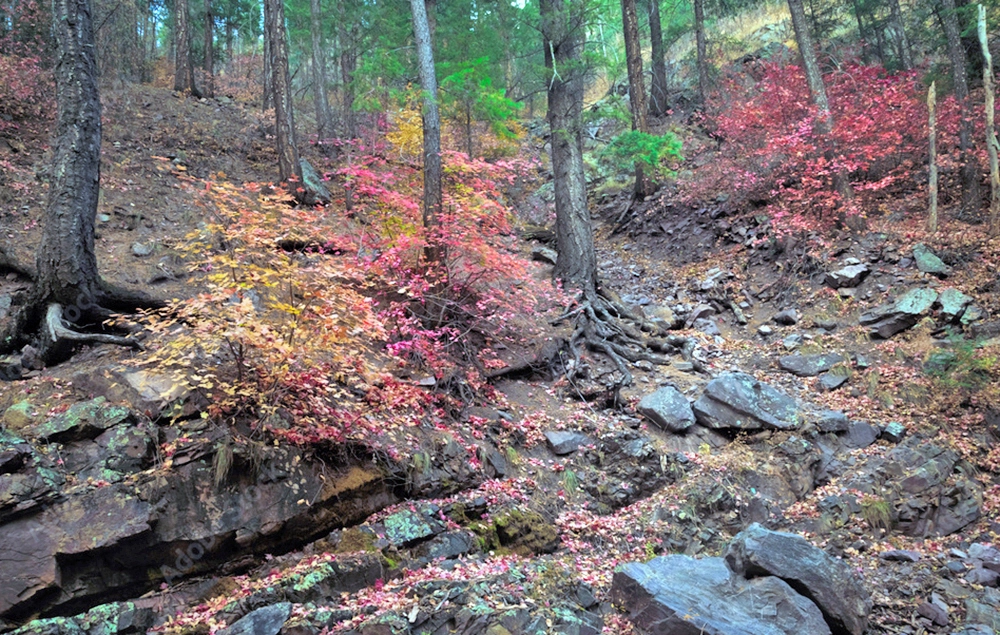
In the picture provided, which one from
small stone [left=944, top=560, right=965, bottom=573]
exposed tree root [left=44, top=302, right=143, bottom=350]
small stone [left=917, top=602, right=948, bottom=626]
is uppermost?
exposed tree root [left=44, top=302, right=143, bottom=350]

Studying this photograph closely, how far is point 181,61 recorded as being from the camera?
1853 cm

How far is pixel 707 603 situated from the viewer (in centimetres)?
482

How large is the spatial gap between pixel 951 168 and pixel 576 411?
11.2 m

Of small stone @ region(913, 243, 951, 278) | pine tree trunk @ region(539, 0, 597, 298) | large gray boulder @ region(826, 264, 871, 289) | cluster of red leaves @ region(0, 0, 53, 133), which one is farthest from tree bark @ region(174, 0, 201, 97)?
small stone @ region(913, 243, 951, 278)

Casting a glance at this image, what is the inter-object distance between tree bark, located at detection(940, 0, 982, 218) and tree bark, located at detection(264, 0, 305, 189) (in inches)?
594

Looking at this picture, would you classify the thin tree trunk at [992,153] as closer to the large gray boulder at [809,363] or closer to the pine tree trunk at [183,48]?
the large gray boulder at [809,363]

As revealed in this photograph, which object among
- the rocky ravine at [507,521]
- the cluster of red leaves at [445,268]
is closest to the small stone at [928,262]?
the rocky ravine at [507,521]

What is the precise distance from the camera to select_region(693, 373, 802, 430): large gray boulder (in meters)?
8.38

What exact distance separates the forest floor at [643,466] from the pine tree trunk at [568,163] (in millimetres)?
1497

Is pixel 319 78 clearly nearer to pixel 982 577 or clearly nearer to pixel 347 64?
pixel 347 64

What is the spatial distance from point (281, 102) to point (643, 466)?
1178 centimetres

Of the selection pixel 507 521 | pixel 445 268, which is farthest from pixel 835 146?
pixel 507 521

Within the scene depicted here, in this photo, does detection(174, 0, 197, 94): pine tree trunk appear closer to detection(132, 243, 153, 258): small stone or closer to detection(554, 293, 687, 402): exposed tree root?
detection(132, 243, 153, 258): small stone

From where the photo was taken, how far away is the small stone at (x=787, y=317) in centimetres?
1112
